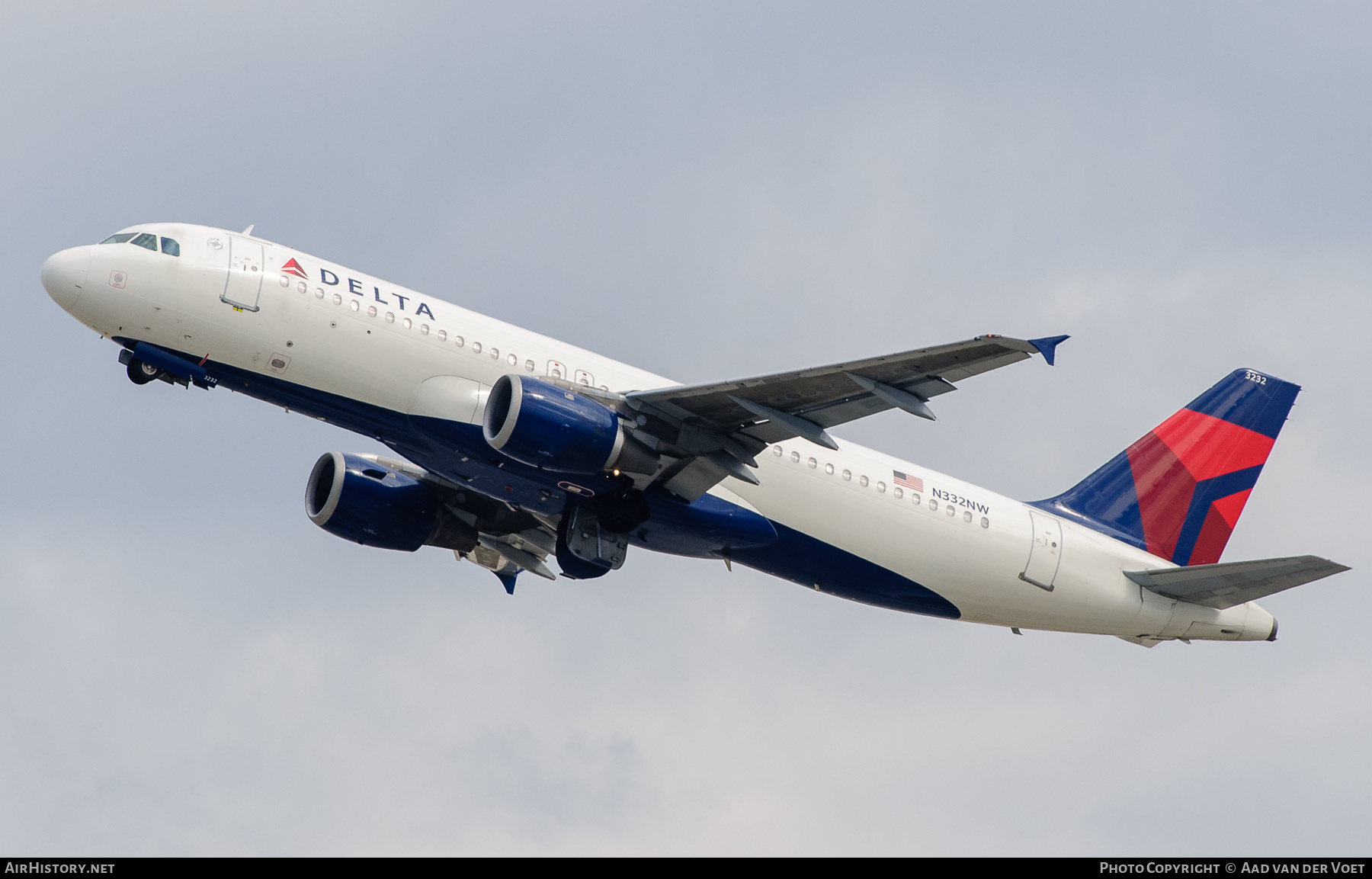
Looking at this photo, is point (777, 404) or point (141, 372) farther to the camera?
point (777, 404)

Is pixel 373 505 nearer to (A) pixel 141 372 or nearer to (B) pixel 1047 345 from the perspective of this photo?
(A) pixel 141 372

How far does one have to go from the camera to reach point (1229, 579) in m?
36.3

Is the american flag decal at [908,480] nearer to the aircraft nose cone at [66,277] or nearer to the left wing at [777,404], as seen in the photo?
the left wing at [777,404]

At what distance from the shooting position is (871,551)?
115 feet

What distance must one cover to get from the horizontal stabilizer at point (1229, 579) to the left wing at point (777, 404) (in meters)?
11.2

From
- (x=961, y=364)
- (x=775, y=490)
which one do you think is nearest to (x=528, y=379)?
(x=775, y=490)

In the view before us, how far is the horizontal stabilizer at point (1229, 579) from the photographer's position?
33.7m

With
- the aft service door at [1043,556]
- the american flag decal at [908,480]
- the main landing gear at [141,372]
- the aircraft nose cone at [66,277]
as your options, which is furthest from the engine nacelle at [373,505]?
the aft service door at [1043,556]

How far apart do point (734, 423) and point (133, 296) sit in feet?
43.4

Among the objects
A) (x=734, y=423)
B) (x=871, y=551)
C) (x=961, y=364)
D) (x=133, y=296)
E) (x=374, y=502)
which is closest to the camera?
(x=961, y=364)

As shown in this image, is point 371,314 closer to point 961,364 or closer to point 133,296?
point 133,296

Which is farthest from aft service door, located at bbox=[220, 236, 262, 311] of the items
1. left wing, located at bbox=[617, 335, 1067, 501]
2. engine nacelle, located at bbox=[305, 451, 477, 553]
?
engine nacelle, located at bbox=[305, 451, 477, 553]

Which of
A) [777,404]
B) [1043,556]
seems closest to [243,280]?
[777,404]

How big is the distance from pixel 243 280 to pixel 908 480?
16675mm
